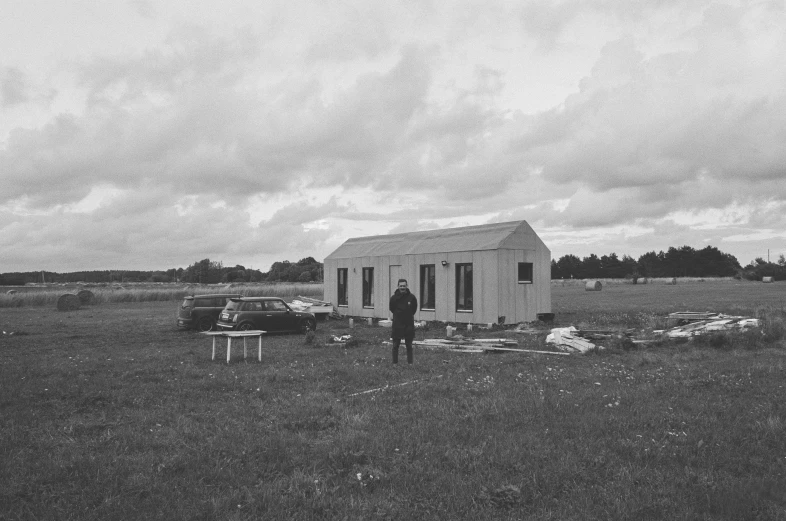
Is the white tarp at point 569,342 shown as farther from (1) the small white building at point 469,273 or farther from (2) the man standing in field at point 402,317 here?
(1) the small white building at point 469,273

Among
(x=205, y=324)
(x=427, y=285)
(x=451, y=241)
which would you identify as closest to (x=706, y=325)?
(x=451, y=241)

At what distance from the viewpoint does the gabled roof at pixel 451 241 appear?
71.8ft

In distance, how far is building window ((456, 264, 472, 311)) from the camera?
22.2 meters

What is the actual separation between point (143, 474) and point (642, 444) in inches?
212

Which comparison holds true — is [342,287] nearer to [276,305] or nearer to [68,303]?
[276,305]

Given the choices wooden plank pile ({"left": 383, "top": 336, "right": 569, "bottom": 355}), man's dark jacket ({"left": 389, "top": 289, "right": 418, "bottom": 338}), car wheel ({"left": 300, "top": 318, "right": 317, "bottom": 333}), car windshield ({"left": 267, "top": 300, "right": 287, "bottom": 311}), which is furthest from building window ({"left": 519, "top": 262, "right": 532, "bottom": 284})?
man's dark jacket ({"left": 389, "top": 289, "right": 418, "bottom": 338})

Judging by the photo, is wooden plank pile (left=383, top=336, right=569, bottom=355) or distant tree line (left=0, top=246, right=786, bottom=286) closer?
wooden plank pile (left=383, top=336, right=569, bottom=355)

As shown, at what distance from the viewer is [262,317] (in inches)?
782

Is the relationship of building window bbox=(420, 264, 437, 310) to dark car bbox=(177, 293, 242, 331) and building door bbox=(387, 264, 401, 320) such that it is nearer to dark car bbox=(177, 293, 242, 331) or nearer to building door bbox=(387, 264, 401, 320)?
building door bbox=(387, 264, 401, 320)

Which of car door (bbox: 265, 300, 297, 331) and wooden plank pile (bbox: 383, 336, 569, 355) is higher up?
car door (bbox: 265, 300, 297, 331)

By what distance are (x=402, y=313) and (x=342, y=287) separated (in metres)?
16.7

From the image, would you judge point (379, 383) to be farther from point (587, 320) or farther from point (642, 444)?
point (587, 320)

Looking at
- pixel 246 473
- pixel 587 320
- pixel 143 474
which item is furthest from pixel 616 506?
pixel 587 320

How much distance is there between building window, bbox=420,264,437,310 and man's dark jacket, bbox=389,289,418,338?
1077 cm
